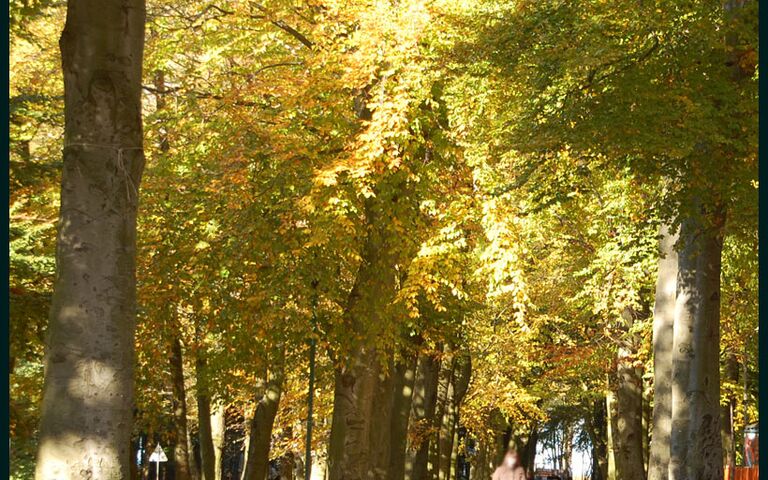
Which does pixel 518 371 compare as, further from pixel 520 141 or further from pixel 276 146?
pixel 520 141

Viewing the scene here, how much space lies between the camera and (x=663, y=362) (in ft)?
63.2

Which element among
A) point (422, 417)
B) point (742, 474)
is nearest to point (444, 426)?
point (422, 417)

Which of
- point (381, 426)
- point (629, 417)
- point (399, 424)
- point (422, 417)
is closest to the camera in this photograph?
point (381, 426)

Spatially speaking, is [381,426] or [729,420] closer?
[381,426]

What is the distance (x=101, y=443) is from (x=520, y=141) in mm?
10043

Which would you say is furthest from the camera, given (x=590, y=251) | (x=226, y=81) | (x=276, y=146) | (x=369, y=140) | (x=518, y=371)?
(x=518, y=371)

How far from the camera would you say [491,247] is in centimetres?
2066

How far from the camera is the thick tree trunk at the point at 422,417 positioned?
31500 millimetres

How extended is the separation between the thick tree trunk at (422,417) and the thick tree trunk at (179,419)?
613 cm

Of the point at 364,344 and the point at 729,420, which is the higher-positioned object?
the point at 364,344

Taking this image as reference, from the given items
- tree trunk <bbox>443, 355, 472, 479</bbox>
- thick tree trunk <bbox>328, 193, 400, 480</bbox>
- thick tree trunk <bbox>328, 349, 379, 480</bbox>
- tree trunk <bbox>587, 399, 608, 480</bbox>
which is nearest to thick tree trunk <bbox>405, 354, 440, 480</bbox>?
tree trunk <bbox>443, 355, 472, 479</bbox>

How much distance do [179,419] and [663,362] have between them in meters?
13.7

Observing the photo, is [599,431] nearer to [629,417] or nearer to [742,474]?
[629,417]

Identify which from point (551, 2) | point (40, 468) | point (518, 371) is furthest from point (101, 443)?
point (518, 371)
